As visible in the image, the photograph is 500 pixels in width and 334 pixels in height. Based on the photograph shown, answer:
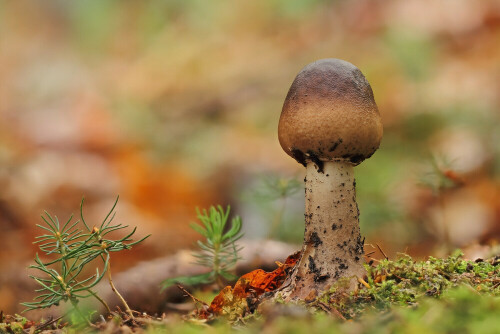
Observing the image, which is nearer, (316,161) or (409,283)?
(409,283)

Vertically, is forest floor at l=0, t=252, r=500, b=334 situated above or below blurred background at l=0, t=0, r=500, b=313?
below

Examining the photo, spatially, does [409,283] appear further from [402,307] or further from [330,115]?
[330,115]

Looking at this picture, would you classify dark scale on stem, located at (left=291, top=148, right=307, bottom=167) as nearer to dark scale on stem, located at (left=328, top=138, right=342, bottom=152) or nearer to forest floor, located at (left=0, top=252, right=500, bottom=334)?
dark scale on stem, located at (left=328, top=138, right=342, bottom=152)

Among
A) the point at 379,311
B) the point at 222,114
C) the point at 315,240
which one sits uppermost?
the point at 222,114

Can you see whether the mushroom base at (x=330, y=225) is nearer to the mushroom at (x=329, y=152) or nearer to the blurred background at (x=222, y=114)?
the mushroom at (x=329, y=152)

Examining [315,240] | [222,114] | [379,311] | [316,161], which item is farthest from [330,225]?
[222,114]

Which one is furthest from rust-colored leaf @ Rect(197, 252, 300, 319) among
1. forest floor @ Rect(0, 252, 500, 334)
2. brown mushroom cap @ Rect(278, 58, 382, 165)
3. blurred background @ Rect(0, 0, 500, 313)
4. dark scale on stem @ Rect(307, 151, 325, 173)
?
blurred background @ Rect(0, 0, 500, 313)

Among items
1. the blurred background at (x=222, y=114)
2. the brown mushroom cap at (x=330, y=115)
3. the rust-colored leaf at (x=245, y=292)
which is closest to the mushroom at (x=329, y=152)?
the brown mushroom cap at (x=330, y=115)
